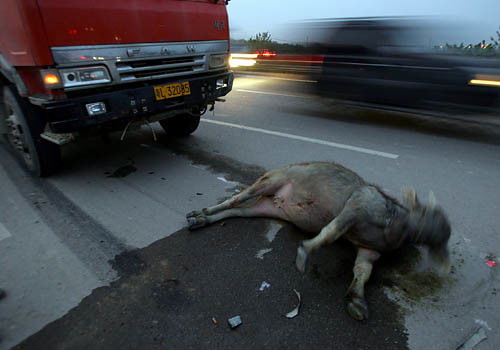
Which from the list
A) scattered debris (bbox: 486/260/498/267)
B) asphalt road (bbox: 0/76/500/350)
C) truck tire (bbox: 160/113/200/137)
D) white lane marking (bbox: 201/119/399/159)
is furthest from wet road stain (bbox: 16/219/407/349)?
truck tire (bbox: 160/113/200/137)

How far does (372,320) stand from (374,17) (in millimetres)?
6384

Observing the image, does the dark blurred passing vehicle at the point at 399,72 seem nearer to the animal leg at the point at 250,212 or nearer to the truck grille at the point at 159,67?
the truck grille at the point at 159,67

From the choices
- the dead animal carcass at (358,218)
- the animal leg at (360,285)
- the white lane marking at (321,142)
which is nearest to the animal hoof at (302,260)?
the dead animal carcass at (358,218)

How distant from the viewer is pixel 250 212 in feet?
10.5

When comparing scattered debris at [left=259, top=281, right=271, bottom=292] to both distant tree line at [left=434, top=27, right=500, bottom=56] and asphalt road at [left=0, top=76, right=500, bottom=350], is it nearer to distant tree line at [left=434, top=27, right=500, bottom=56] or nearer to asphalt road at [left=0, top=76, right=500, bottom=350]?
asphalt road at [left=0, top=76, right=500, bottom=350]

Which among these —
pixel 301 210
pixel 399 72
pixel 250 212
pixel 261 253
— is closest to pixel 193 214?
pixel 250 212

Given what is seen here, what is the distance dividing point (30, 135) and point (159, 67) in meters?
1.77

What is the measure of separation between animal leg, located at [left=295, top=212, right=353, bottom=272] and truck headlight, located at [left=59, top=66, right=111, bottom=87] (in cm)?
268

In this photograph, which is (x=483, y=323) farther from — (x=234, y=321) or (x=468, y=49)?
(x=468, y=49)

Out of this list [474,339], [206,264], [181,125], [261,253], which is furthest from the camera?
[181,125]

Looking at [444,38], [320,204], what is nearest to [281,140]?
[320,204]

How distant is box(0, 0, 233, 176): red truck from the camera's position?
3072mm

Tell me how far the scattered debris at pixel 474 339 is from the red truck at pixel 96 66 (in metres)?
3.60

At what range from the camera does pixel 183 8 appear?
4.09 metres
